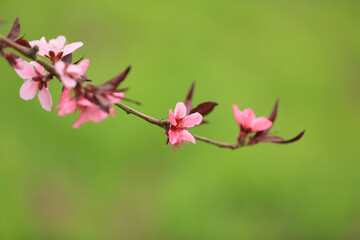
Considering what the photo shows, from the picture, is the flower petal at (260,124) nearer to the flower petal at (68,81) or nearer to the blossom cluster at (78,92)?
the blossom cluster at (78,92)

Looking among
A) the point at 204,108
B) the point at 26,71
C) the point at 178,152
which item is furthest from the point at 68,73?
the point at 178,152

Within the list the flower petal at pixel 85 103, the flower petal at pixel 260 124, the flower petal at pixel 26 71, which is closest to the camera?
the flower petal at pixel 85 103

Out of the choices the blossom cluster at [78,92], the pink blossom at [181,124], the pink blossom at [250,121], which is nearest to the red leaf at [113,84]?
the blossom cluster at [78,92]

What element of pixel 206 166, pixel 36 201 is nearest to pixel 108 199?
pixel 36 201

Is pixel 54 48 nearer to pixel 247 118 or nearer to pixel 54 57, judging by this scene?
pixel 54 57

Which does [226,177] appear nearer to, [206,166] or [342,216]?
[206,166]

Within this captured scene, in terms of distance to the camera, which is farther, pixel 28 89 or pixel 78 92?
pixel 28 89

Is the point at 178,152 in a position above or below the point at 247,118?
above
